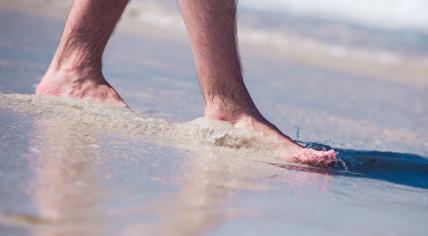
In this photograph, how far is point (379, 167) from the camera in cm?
231

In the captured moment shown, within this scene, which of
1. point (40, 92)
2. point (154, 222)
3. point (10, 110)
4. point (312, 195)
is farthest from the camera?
point (40, 92)

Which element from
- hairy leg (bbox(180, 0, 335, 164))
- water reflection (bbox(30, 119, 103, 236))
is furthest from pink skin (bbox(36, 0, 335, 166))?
water reflection (bbox(30, 119, 103, 236))

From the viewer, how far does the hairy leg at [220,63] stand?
2.29 metres

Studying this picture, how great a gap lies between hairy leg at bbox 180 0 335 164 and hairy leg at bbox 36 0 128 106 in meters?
0.40

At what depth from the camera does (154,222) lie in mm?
1358

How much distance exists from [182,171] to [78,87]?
88cm

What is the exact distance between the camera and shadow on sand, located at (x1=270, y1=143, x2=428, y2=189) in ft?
7.16

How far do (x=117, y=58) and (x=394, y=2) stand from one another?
35.3ft

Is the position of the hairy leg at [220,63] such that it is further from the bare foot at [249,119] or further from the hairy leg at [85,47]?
the hairy leg at [85,47]

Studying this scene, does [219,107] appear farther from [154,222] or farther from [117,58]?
[117,58]

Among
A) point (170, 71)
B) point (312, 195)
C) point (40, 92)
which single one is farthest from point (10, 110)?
point (170, 71)

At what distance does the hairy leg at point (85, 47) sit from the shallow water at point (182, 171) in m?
0.18

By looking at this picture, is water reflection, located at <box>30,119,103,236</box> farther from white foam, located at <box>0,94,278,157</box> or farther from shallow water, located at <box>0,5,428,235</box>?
white foam, located at <box>0,94,278,157</box>

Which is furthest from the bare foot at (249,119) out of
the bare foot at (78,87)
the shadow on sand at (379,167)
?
the bare foot at (78,87)
